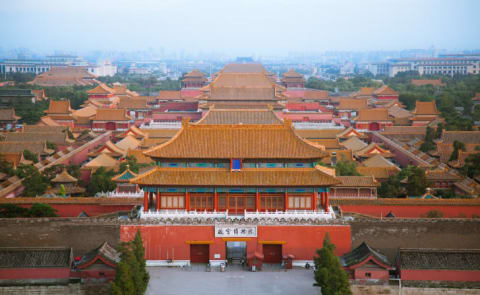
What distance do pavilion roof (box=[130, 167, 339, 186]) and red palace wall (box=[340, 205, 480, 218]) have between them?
4.64 m

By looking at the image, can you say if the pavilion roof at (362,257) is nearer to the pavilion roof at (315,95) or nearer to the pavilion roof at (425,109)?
the pavilion roof at (425,109)

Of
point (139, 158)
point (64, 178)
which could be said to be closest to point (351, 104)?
point (139, 158)

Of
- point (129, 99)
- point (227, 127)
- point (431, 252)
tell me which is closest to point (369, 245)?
point (431, 252)

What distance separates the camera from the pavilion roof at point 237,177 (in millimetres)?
20500

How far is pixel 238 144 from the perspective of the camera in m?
21.2

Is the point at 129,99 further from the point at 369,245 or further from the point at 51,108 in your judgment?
the point at 369,245

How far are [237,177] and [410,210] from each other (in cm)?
851

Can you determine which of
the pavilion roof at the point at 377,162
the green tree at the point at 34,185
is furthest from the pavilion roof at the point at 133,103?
the green tree at the point at 34,185

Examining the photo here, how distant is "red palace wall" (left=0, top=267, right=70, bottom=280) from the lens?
61.3 ft

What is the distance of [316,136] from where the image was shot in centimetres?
3981

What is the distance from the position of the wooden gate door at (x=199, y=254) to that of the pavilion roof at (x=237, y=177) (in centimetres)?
227

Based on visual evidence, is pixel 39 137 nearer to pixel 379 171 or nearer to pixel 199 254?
pixel 379 171

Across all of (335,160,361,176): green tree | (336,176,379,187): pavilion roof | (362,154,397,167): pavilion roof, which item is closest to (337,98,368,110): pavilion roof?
(362,154,397,167): pavilion roof

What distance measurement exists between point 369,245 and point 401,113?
1357 inches
